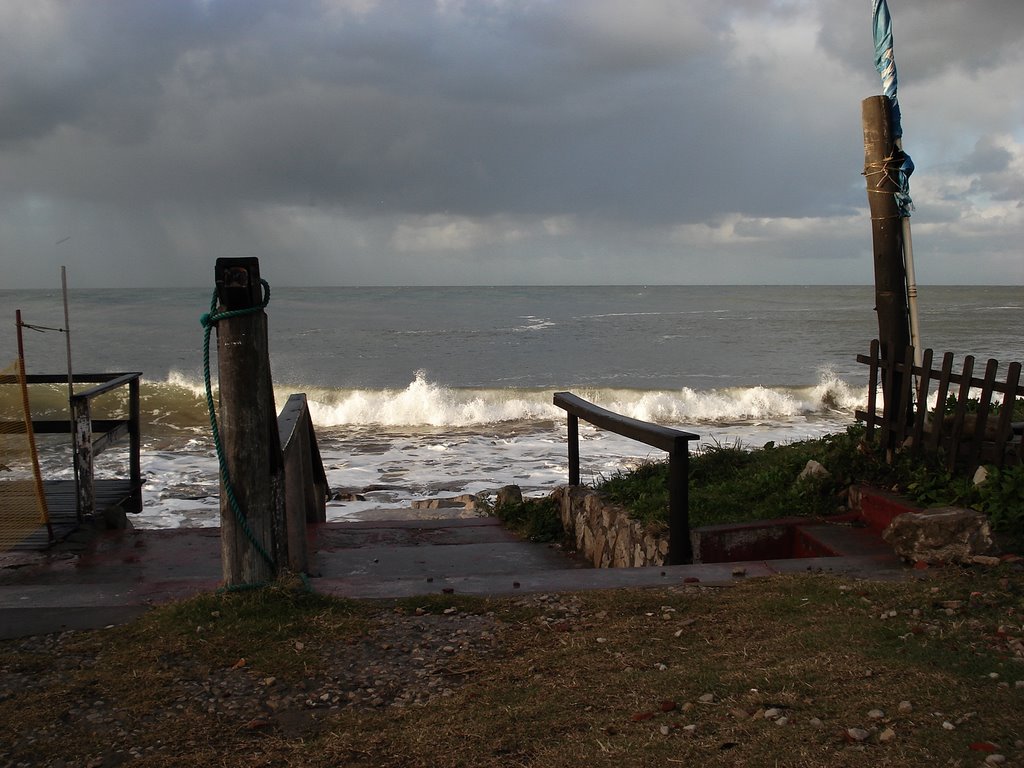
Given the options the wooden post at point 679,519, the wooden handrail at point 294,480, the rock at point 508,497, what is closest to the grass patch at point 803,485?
the wooden post at point 679,519

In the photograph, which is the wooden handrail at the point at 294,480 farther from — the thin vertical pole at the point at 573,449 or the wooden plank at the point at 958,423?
the wooden plank at the point at 958,423

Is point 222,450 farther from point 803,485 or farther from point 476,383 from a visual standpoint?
point 476,383

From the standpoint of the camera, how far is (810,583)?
14.9ft

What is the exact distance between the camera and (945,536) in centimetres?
483

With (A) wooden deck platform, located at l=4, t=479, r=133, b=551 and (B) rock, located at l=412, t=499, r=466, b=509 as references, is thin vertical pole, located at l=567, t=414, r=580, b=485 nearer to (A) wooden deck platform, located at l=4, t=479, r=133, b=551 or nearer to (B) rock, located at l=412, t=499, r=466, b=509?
(B) rock, located at l=412, t=499, r=466, b=509

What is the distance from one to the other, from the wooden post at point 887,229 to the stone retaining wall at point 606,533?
1892 mm

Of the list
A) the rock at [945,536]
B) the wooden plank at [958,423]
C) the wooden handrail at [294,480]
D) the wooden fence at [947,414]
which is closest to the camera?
the rock at [945,536]

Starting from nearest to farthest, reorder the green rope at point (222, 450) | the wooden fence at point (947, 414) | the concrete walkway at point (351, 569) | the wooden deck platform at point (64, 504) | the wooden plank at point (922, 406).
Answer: the green rope at point (222, 450), the concrete walkway at point (351, 569), the wooden fence at point (947, 414), the wooden plank at point (922, 406), the wooden deck platform at point (64, 504)

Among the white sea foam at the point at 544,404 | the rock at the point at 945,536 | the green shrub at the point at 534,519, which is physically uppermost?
the rock at the point at 945,536

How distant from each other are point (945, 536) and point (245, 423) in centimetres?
383

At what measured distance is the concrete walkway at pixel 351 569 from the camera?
14.5 ft

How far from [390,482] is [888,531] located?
29.6 feet

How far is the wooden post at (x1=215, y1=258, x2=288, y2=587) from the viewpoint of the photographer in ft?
13.5

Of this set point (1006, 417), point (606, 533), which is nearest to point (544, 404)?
point (606, 533)
